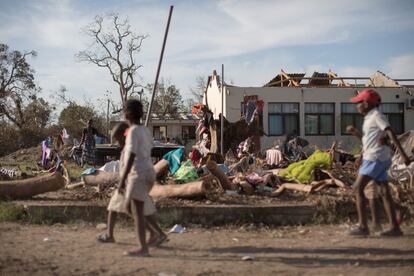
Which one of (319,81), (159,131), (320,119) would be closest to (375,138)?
(320,119)

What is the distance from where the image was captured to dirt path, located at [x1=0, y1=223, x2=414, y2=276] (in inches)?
178

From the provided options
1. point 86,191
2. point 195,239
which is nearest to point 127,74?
point 86,191

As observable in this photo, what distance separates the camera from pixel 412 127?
25.3 meters

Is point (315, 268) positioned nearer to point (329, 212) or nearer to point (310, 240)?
point (310, 240)

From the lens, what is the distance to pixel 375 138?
5.49m

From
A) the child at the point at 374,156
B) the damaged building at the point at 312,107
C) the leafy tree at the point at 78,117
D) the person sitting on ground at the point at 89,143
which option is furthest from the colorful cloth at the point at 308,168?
the leafy tree at the point at 78,117

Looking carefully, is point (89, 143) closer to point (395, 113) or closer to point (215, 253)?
point (215, 253)

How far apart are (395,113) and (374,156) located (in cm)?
2127

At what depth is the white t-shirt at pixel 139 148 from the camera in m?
4.88

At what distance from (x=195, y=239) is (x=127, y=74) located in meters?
37.5

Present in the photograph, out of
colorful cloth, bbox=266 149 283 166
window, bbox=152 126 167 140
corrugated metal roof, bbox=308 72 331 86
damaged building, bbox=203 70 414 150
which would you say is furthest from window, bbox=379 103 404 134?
window, bbox=152 126 167 140

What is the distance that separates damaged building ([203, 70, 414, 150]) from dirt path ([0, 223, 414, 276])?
17.1 metres

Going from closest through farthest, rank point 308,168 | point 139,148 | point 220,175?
point 139,148
point 220,175
point 308,168

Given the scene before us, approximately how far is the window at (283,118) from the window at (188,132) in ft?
28.7
